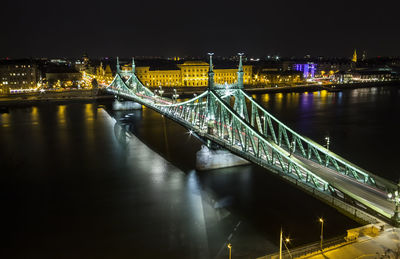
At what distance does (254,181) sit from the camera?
21.4 m

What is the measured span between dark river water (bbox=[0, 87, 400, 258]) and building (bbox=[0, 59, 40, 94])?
4554cm

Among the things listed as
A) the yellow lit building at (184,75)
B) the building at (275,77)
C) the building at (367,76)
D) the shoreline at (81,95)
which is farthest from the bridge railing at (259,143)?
Answer: the building at (367,76)

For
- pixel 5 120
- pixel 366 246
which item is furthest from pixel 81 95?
pixel 366 246

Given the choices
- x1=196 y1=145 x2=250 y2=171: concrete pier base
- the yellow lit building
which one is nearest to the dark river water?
x1=196 y1=145 x2=250 y2=171: concrete pier base

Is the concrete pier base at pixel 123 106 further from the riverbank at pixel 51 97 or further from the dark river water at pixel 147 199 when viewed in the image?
the dark river water at pixel 147 199

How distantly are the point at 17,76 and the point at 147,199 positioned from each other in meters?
71.6

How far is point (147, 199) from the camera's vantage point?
762 inches

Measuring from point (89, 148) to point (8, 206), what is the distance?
12.8 meters

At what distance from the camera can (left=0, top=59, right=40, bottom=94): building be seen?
249 feet

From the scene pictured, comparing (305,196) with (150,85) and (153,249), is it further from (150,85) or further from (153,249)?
(150,85)

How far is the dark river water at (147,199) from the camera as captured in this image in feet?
48.6

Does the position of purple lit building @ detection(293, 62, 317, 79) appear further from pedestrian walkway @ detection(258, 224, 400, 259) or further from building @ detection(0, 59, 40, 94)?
pedestrian walkway @ detection(258, 224, 400, 259)

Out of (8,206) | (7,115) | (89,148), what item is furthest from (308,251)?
(7,115)

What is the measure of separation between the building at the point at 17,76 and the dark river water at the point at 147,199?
45.5m
